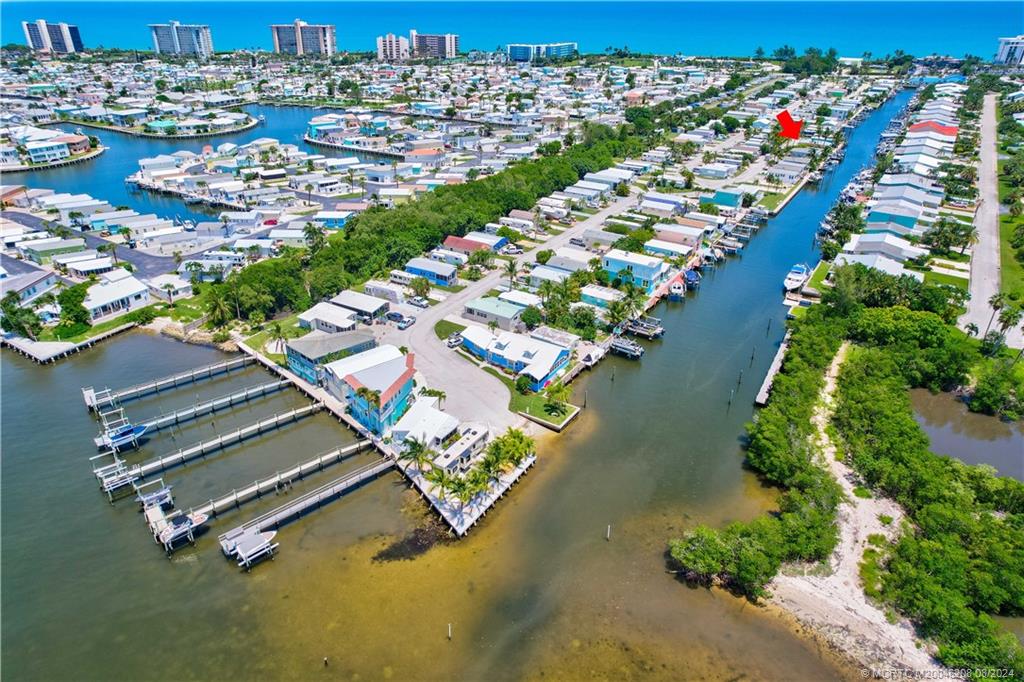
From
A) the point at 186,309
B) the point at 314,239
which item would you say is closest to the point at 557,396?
the point at 186,309

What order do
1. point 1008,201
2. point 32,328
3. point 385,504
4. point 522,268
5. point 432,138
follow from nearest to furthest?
point 385,504 < point 32,328 < point 522,268 < point 1008,201 < point 432,138

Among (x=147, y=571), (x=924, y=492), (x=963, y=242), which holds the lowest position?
(x=147, y=571)

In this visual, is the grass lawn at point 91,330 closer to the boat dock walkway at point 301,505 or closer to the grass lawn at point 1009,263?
the boat dock walkway at point 301,505

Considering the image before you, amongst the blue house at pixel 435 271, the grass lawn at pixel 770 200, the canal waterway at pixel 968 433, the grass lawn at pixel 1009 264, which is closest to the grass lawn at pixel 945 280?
the grass lawn at pixel 1009 264

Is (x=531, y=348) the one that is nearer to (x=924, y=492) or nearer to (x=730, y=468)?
(x=730, y=468)

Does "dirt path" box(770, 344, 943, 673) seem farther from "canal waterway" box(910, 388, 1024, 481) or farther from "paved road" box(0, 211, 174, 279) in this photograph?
"paved road" box(0, 211, 174, 279)

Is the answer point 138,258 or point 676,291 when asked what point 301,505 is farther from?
point 138,258

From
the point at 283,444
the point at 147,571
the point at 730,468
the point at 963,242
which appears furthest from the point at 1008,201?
the point at 147,571
